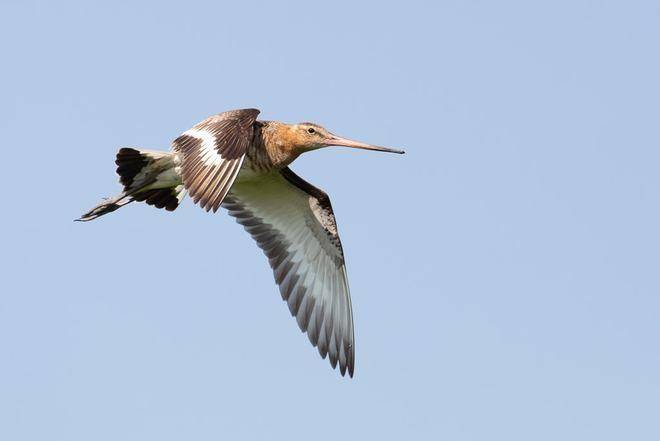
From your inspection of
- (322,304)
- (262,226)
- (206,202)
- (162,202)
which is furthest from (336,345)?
(206,202)

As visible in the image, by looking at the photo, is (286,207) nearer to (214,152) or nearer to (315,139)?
(315,139)

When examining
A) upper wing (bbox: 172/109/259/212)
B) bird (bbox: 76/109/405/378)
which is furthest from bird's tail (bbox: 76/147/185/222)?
upper wing (bbox: 172/109/259/212)

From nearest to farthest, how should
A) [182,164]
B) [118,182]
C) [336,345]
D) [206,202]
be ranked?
[206,202] < [182,164] < [118,182] < [336,345]

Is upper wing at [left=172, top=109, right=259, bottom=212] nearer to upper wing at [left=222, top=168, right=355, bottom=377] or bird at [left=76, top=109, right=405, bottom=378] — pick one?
A: bird at [left=76, top=109, right=405, bottom=378]

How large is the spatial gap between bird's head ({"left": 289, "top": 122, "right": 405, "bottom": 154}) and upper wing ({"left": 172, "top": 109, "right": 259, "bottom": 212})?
765 millimetres

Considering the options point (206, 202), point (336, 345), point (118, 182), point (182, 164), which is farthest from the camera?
point (336, 345)

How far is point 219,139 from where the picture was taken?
569 inches

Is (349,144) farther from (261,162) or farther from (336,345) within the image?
(336,345)

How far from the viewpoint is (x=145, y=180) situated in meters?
15.7

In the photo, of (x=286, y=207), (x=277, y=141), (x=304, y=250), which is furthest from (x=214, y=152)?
(x=304, y=250)

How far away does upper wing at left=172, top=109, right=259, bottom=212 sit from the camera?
1377cm

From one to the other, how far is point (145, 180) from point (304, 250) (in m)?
2.99

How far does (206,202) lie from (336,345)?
14.4 ft

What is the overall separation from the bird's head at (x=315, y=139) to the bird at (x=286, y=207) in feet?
0.04
